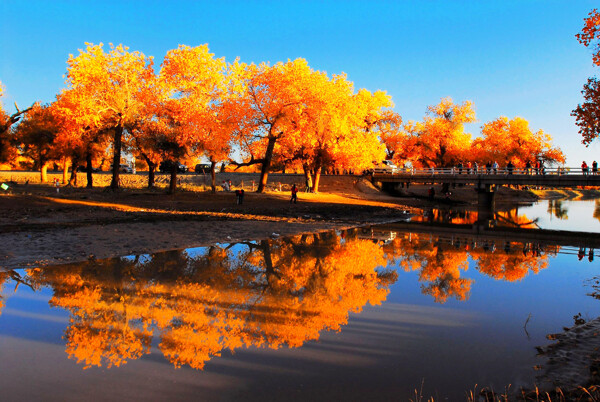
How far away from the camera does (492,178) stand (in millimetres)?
48625

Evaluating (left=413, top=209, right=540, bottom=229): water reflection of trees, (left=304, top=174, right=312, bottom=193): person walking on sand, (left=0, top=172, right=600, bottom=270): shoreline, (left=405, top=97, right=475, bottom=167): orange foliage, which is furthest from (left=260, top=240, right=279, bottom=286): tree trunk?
(left=405, top=97, right=475, bottom=167): orange foliage

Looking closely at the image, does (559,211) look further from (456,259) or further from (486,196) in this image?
(456,259)

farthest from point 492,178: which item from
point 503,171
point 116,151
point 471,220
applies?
point 116,151

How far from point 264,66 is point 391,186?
111 feet

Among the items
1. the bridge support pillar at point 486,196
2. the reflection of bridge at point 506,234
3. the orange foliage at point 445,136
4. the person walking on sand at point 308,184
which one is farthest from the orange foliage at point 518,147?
the reflection of bridge at point 506,234

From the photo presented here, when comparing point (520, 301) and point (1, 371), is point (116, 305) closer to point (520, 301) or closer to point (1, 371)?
point (1, 371)

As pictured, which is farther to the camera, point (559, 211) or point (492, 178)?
point (559, 211)

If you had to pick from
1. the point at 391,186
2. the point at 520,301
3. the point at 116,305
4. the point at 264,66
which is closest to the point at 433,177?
the point at 391,186

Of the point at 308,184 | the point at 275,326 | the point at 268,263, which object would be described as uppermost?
the point at 308,184

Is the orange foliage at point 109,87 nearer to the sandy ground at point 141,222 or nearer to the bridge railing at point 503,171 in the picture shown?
the sandy ground at point 141,222

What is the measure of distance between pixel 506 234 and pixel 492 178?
23.2 meters

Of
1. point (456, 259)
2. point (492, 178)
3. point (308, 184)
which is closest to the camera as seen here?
point (456, 259)

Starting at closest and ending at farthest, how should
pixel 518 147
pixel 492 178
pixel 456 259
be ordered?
pixel 456 259 → pixel 492 178 → pixel 518 147

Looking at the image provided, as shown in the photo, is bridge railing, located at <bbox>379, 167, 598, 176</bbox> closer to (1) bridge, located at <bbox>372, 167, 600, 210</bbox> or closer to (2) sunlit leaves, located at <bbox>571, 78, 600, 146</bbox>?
(1) bridge, located at <bbox>372, 167, 600, 210</bbox>
